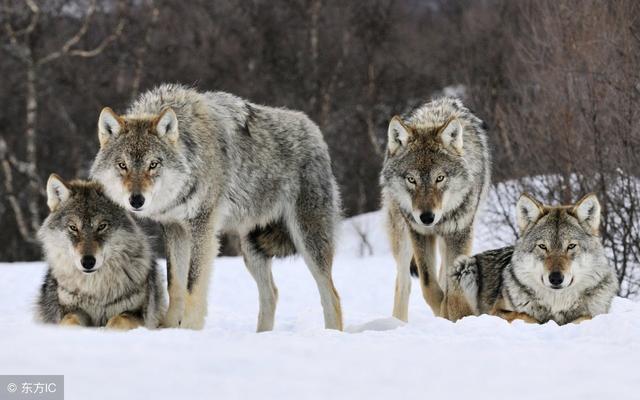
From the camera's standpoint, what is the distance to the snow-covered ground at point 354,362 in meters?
3.61

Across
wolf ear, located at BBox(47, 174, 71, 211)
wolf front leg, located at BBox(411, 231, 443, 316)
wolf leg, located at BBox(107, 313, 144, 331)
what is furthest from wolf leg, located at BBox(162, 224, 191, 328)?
wolf front leg, located at BBox(411, 231, 443, 316)

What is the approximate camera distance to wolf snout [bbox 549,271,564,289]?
544 centimetres

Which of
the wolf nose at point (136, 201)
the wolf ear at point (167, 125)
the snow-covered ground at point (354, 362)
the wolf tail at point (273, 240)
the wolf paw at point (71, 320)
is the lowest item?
the snow-covered ground at point (354, 362)

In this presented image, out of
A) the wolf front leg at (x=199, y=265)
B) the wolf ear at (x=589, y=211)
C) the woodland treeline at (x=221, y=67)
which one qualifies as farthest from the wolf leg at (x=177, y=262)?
the woodland treeline at (x=221, y=67)

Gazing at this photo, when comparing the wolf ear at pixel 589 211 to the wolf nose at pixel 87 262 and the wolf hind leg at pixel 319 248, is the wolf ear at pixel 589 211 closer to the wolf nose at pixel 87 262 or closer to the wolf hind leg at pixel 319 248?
the wolf hind leg at pixel 319 248

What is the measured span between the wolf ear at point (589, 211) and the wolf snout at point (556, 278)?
55 centimetres

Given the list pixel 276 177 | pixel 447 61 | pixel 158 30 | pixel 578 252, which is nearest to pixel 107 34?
pixel 158 30

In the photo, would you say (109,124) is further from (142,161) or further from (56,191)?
(56,191)

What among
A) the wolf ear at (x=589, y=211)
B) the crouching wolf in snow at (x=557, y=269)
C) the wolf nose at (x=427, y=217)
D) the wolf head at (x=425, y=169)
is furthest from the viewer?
the wolf head at (x=425, y=169)

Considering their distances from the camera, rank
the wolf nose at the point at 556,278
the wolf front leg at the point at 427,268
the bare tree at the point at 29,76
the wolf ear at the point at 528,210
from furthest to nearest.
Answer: the bare tree at the point at 29,76 < the wolf front leg at the point at 427,268 < the wolf ear at the point at 528,210 < the wolf nose at the point at 556,278

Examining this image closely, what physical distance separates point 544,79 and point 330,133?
10.1 meters

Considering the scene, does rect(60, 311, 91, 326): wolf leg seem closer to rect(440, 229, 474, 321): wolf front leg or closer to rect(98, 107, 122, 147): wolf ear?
rect(98, 107, 122, 147): wolf ear

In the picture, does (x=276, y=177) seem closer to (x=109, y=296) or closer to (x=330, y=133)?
(x=109, y=296)

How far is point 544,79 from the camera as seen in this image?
10008mm
